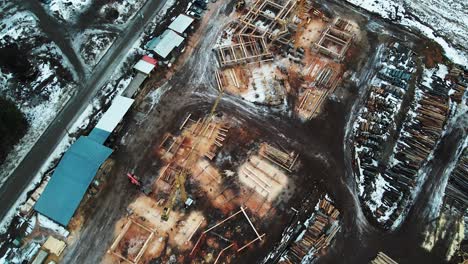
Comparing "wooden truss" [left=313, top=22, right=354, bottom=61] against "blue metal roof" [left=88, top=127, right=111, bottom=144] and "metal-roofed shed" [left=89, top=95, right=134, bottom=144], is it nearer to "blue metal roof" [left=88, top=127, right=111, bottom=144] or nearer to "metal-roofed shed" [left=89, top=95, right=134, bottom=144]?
"metal-roofed shed" [left=89, top=95, right=134, bottom=144]

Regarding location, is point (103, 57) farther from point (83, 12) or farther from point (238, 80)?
point (238, 80)

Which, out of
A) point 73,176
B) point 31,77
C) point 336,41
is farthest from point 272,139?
point 31,77

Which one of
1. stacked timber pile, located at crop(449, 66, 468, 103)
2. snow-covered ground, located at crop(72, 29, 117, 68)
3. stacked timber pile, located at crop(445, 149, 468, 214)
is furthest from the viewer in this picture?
snow-covered ground, located at crop(72, 29, 117, 68)

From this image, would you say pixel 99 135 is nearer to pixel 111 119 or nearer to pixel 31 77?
pixel 111 119

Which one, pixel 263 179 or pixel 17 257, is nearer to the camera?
pixel 17 257

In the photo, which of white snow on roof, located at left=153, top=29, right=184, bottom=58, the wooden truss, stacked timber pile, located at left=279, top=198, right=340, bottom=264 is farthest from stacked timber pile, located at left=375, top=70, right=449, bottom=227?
white snow on roof, located at left=153, top=29, right=184, bottom=58

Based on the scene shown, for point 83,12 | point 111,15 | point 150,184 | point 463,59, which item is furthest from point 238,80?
point 463,59
